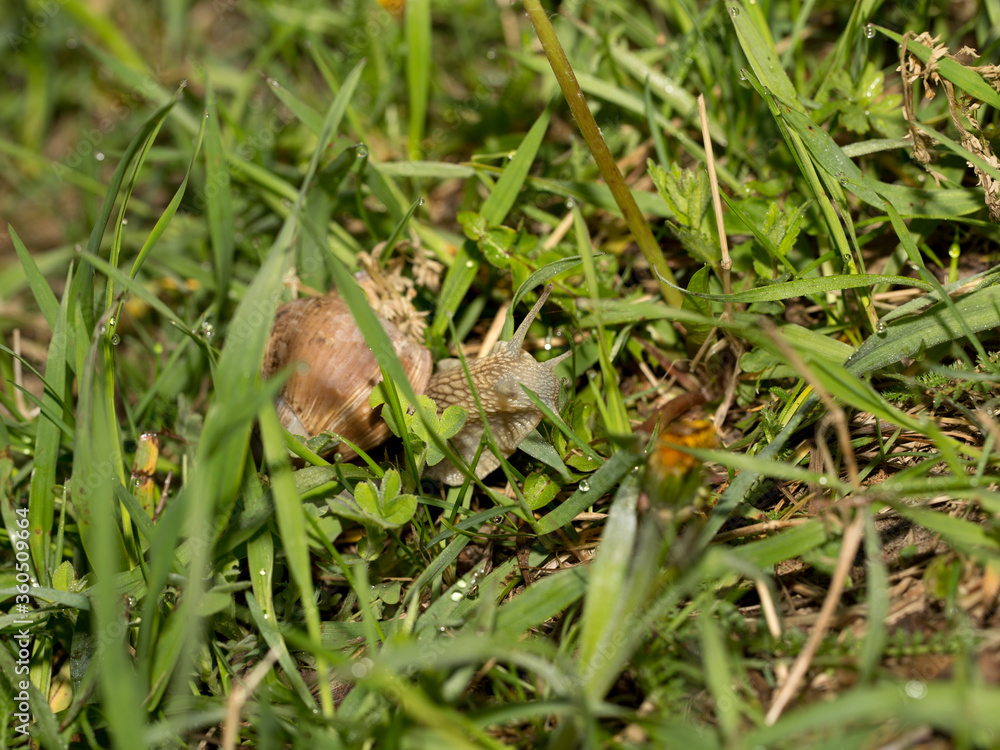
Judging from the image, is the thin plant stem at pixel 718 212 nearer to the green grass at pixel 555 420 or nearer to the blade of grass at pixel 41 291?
the green grass at pixel 555 420

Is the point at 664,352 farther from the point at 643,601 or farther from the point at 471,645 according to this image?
the point at 471,645

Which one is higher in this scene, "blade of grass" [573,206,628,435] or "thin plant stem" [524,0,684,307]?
"thin plant stem" [524,0,684,307]

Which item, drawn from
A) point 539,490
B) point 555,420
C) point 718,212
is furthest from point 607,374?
point 718,212

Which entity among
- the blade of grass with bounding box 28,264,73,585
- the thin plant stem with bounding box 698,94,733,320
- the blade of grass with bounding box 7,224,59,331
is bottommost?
the blade of grass with bounding box 28,264,73,585

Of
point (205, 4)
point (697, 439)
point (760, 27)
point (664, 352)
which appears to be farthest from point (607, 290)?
point (205, 4)

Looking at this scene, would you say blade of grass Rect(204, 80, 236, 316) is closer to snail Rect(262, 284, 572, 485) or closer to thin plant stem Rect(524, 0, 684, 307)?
snail Rect(262, 284, 572, 485)

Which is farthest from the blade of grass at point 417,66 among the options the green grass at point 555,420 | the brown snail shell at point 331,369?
the brown snail shell at point 331,369

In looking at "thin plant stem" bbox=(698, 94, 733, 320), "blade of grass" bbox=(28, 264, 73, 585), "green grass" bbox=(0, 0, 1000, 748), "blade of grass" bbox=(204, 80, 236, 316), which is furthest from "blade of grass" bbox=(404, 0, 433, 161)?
"blade of grass" bbox=(28, 264, 73, 585)
